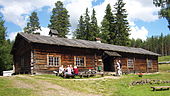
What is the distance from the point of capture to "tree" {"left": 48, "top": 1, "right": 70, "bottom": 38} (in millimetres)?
51688

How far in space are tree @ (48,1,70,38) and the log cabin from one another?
2462 centimetres

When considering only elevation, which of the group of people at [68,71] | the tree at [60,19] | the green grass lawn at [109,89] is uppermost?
the tree at [60,19]

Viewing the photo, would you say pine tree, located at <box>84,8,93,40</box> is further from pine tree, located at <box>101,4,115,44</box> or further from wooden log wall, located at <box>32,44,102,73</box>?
wooden log wall, located at <box>32,44,102,73</box>

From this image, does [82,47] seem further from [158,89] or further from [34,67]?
[158,89]

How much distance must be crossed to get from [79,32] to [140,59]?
3230 centimetres

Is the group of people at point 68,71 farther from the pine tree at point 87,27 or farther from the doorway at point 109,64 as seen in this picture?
the pine tree at point 87,27

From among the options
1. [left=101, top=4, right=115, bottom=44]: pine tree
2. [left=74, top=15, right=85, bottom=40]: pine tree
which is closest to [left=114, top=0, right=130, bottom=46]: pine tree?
[left=101, top=4, right=115, bottom=44]: pine tree

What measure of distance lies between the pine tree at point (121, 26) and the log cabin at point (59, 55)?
1818 cm

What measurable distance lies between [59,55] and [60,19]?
3353 cm

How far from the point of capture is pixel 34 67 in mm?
18422

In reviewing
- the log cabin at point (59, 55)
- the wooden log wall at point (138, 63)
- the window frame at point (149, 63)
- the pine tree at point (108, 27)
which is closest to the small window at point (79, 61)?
the log cabin at point (59, 55)

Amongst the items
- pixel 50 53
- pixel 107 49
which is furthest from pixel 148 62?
pixel 50 53

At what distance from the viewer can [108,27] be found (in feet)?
169

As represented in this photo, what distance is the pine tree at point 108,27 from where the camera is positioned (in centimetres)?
4994
